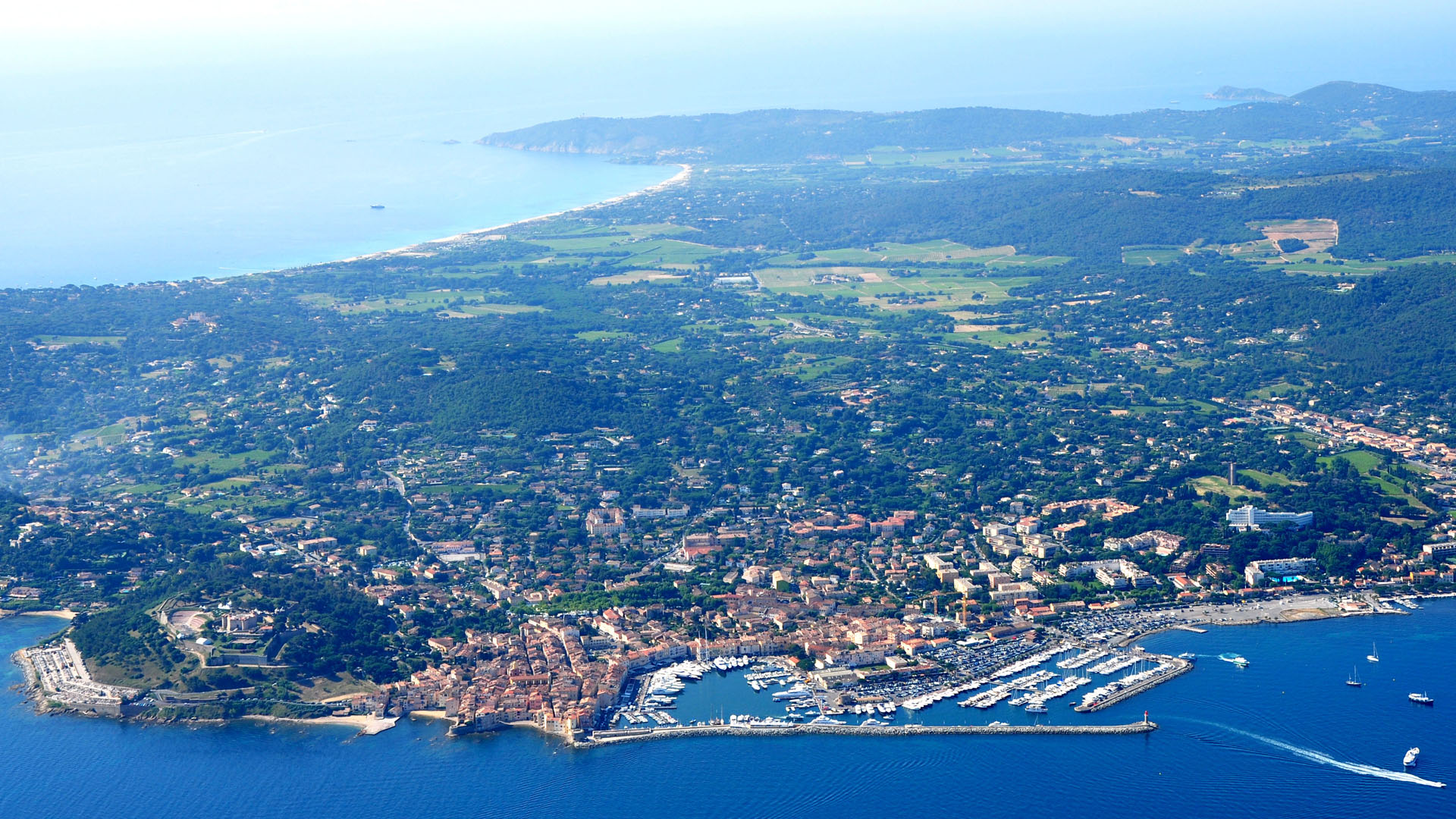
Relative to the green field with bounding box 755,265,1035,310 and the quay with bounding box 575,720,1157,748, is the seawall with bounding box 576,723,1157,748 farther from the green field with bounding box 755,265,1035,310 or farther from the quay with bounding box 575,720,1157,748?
the green field with bounding box 755,265,1035,310

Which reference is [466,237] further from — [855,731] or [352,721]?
[855,731]

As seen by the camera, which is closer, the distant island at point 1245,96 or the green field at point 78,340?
the green field at point 78,340

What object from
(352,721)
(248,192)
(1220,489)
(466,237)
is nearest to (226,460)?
(352,721)

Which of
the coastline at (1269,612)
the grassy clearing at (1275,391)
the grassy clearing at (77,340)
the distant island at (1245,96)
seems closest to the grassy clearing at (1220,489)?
the coastline at (1269,612)

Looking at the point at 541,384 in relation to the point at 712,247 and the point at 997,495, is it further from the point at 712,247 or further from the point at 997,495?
the point at 712,247

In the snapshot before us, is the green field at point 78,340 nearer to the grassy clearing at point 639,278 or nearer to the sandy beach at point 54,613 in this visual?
the grassy clearing at point 639,278

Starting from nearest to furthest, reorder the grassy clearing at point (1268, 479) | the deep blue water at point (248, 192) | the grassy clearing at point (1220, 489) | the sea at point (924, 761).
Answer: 1. the sea at point (924, 761)
2. the grassy clearing at point (1220, 489)
3. the grassy clearing at point (1268, 479)
4. the deep blue water at point (248, 192)

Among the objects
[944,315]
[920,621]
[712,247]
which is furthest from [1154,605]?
[712,247]
